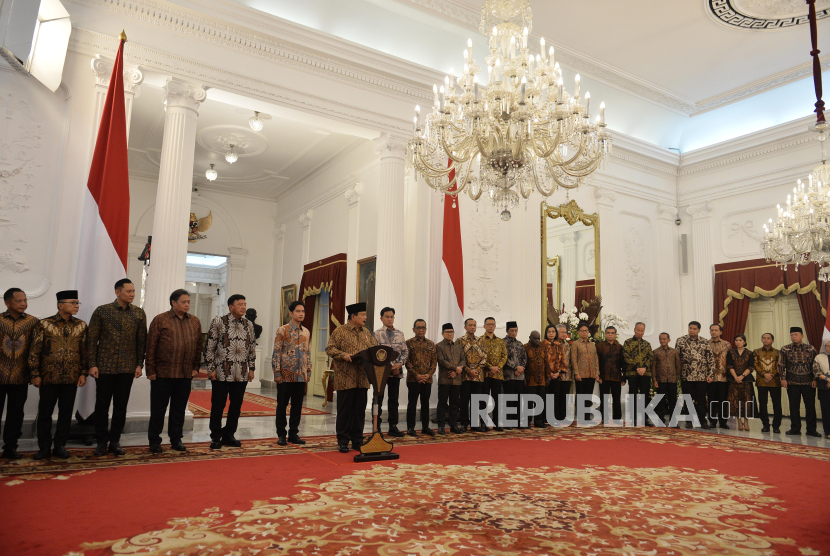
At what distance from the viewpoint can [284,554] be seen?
2322 millimetres

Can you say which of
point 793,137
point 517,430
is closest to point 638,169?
point 793,137

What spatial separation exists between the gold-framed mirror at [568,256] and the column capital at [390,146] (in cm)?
260

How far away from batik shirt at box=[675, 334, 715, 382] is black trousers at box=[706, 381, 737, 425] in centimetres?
29

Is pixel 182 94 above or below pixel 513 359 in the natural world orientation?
above

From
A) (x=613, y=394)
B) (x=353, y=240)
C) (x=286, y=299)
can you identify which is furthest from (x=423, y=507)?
(x=286, y=299)

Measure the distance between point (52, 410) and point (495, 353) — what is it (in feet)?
14.3

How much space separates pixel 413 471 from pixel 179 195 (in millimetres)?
3923

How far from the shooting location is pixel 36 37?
16.4 feet

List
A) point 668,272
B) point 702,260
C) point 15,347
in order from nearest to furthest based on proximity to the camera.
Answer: point 15,347, point 702,260, point 668,272

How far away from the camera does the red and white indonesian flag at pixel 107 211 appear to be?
206 inches

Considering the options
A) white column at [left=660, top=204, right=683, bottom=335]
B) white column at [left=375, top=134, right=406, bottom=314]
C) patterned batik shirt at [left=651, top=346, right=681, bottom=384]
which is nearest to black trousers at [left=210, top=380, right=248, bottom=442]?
white column at [left=375, top=134, right=406, bottom=314]

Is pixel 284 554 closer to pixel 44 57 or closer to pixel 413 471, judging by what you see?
pixel 413 471

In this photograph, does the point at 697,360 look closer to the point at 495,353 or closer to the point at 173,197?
the point at 495,353

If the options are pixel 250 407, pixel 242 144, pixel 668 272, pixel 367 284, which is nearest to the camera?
pixel 250 407
